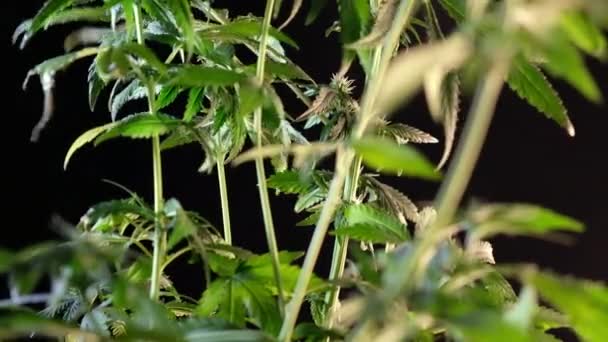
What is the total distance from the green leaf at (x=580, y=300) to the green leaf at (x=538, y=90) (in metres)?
0.17

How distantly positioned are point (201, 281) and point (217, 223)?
97 millimetres

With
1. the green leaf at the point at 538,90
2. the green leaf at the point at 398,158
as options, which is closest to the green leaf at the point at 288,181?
the green leaf at the point at 538,90

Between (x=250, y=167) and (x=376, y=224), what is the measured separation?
27.1 inches

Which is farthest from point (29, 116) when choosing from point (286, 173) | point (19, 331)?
point (19, 331)

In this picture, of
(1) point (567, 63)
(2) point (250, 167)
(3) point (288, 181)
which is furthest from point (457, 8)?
(2) point (250, 167)

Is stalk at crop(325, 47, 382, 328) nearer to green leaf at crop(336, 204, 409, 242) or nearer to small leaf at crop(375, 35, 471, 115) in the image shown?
green leaf at crop(336, 204, 409, 242)

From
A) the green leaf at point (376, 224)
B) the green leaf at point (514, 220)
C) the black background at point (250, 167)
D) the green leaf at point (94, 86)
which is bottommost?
the black background at point (250, 167)

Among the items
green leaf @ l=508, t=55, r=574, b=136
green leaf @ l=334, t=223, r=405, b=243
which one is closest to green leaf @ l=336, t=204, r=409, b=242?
green leaf @ l=334, t=223, r=405, b=243

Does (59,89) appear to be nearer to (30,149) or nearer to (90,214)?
(30,149)

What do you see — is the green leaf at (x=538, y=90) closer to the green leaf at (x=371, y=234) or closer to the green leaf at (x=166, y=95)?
the green leaf at (x=371, y=234)

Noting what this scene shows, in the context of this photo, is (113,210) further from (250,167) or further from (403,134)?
(250,167)

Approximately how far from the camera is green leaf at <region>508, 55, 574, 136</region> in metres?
0.47

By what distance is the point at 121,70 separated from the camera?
1.45ft

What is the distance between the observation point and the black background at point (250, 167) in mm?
1088
